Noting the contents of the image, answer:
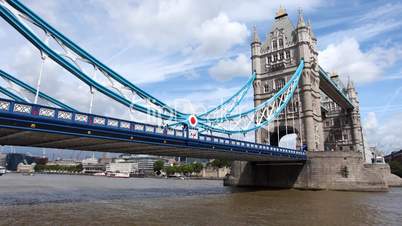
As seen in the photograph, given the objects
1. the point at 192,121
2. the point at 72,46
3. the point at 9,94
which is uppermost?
the point at 72,46

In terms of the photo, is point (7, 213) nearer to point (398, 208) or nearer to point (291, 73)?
point (398, 208)

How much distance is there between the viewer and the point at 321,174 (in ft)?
136

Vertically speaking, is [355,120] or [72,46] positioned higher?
[355,120]

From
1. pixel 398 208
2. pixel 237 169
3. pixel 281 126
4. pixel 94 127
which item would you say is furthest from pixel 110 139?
pixel 281 126

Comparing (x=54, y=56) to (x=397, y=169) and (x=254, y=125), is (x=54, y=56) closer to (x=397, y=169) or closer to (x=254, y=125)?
(x=254, y=125)

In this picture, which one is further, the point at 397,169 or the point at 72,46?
the point at 397,169

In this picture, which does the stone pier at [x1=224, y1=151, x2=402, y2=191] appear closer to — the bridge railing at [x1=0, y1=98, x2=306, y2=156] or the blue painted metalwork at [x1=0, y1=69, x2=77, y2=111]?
the bridge railing at [x1=0, y1=98, x2=306, y2=156]

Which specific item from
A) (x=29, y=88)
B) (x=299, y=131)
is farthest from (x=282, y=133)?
(x=29, y=88)

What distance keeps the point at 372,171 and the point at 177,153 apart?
2486cm

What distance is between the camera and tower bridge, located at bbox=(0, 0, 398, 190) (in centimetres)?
1948

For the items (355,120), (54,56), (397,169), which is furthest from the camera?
(355,120)

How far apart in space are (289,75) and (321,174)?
18.9 metres

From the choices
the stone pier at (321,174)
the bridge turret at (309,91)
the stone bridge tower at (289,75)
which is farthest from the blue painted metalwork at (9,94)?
the bridge turret at (309,91)

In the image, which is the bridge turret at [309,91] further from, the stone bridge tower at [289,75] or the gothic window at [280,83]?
the gothic window at [280,83]
